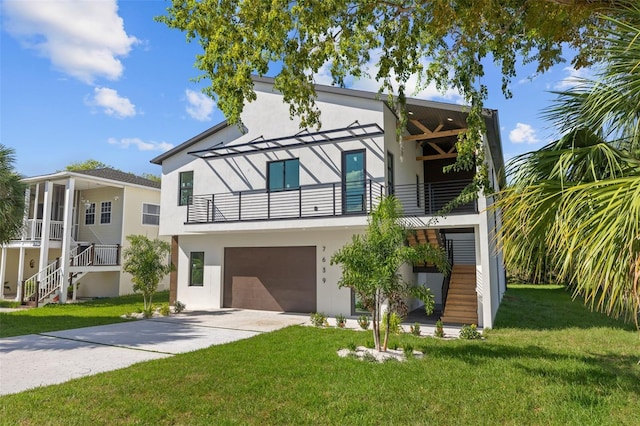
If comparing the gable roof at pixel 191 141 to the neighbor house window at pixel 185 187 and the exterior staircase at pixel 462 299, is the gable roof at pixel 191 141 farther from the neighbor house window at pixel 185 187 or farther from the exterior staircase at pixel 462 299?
the exterior staircase at pixel 462 299

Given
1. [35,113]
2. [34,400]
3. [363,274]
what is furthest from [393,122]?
[34,400]

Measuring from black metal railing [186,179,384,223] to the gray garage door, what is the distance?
158cm

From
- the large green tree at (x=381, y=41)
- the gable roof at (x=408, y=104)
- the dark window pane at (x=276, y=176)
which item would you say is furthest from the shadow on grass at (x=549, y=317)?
the dark window pane at (x=276, y=176)

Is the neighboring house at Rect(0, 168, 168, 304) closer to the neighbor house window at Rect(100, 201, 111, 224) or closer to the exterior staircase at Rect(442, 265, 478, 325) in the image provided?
the neighbor house window at Rect(100, 201, 111, 224)

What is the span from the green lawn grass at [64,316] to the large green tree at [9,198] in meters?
2.92

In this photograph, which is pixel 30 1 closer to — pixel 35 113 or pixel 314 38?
pixel 35 113

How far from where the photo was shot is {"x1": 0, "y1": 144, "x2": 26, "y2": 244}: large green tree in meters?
12.8

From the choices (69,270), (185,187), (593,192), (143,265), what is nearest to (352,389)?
(593,192)

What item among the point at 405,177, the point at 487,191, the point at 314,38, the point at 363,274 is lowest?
the point at 363,274

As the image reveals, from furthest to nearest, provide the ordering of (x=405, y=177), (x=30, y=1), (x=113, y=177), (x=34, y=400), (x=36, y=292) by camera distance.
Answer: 1. (x=113, y=177)
2. (x=36, y=292)
3. (x=405, y=177)
4. (x=30, y=1)
5. (x=34, y=400)

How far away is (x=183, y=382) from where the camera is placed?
663cm

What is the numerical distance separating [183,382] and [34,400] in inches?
81.4

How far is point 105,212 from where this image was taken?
78.0 feet

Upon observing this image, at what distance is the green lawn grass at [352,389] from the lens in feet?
17.2
